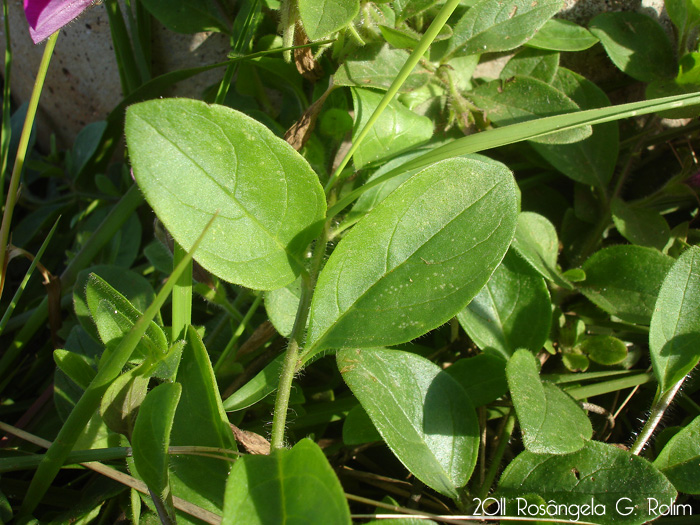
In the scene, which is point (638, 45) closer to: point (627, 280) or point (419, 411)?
point (627, 280)

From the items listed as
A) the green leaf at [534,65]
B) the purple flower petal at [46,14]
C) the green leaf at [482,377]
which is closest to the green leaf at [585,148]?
the green leaf at [534,65]

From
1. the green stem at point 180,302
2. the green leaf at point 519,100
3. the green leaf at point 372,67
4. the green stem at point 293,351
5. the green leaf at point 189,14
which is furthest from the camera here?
the green leaf at point 189,14

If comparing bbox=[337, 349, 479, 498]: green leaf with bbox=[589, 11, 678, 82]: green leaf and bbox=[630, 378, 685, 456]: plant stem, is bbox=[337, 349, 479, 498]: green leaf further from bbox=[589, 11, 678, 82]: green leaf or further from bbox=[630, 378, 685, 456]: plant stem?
bbox=[589, 11, 678, 82]: green leaf

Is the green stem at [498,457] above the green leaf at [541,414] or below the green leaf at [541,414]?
below

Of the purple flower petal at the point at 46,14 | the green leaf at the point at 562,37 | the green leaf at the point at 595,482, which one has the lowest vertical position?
the green leaf at the point at 595,482

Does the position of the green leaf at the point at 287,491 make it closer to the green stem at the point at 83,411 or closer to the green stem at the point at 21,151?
the green stem at the point at 83,411

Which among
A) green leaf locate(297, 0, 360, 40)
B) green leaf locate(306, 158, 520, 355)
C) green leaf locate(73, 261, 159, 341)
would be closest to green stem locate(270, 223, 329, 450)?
green leaf locate(306, 158, 520, 355)

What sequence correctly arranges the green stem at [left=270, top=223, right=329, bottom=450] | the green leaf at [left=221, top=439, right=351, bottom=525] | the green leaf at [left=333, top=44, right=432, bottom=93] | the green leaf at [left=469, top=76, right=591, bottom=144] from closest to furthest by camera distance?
the green leaf at [left=221, top=439, right=351, bottom=525] < the green stem at [left=270, top=223, right=329, bottom=450] < the green leaf at [left=333, top=44, right=432, bottom=93] < the green leaf at [left=469, top=76, right=591, bottom=144]

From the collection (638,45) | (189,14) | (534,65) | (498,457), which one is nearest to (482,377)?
(498,457)
